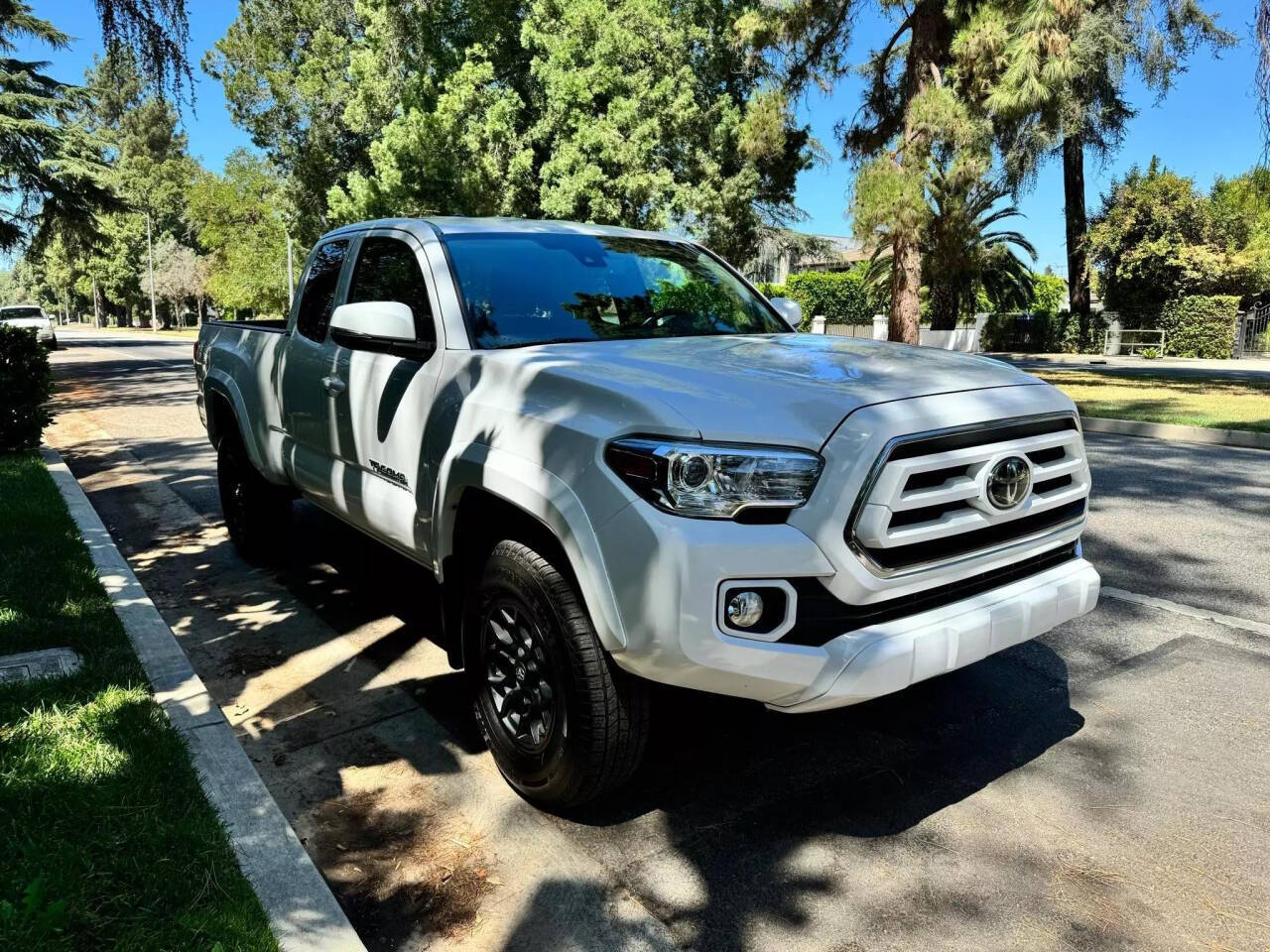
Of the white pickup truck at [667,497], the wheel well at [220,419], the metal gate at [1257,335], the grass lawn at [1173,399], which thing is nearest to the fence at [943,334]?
the grass lawn at [1173,399]

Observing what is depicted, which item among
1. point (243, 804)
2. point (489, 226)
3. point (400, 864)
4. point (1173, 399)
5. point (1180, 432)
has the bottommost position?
point (400, 864)

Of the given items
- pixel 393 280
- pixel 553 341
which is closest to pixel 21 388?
pixel 393 280

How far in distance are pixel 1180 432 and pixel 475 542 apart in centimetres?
1090

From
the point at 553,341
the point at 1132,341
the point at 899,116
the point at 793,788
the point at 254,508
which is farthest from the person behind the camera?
the point at 1132,341

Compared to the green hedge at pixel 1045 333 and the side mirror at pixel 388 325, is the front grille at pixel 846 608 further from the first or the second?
the green hedge at pixel 1045 333

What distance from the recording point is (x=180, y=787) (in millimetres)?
2938

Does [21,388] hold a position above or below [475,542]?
above

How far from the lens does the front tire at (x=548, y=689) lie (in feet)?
8.82

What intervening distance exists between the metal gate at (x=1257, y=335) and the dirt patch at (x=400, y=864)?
3426 centimetres

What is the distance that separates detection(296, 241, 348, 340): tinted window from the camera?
4.70 meters

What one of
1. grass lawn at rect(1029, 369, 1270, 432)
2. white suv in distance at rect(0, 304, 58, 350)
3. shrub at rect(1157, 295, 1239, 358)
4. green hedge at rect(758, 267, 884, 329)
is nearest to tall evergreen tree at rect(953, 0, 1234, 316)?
grass lawn at rect(1029, 369, 1270, 432)

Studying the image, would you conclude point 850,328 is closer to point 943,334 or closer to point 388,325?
point 943,334

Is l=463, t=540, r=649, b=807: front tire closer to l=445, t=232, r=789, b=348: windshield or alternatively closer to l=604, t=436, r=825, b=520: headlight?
l=604, t=436, r=825, b=520: headlight

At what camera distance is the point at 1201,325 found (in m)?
30.2
